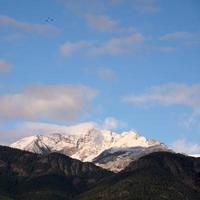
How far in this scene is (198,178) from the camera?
10519 cm
